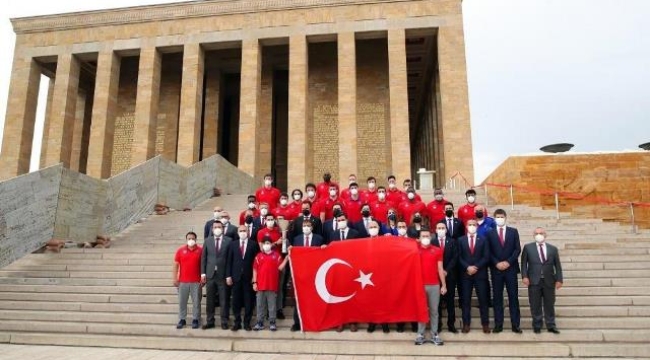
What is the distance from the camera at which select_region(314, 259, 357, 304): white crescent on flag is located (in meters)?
6.68

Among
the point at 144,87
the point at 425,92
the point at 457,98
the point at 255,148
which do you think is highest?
the point at 425,92

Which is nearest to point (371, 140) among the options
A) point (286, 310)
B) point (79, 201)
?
point (79, 201)

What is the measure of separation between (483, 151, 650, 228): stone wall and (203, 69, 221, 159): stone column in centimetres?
1778

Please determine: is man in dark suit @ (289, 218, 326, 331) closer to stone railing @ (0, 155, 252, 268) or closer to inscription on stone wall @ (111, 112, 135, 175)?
stone railing @ (0, 155, 252, 268)

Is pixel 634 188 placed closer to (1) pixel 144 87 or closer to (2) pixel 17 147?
(1) pixel 144 87

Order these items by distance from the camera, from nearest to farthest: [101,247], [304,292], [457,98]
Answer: [304,292], [101,247], [457,98]

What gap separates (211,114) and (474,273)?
22.5 metres

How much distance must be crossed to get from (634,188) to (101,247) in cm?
1370

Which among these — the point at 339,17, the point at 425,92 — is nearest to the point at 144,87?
the point at 339,17

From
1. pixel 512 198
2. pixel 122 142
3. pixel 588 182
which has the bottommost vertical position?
pixel 512 198

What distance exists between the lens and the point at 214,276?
696 centimetres

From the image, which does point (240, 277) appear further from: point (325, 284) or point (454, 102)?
point (454, 102)

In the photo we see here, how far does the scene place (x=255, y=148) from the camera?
22.4m

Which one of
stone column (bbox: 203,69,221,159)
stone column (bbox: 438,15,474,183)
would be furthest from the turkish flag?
stone column (bbox: 203,69,221,159)
